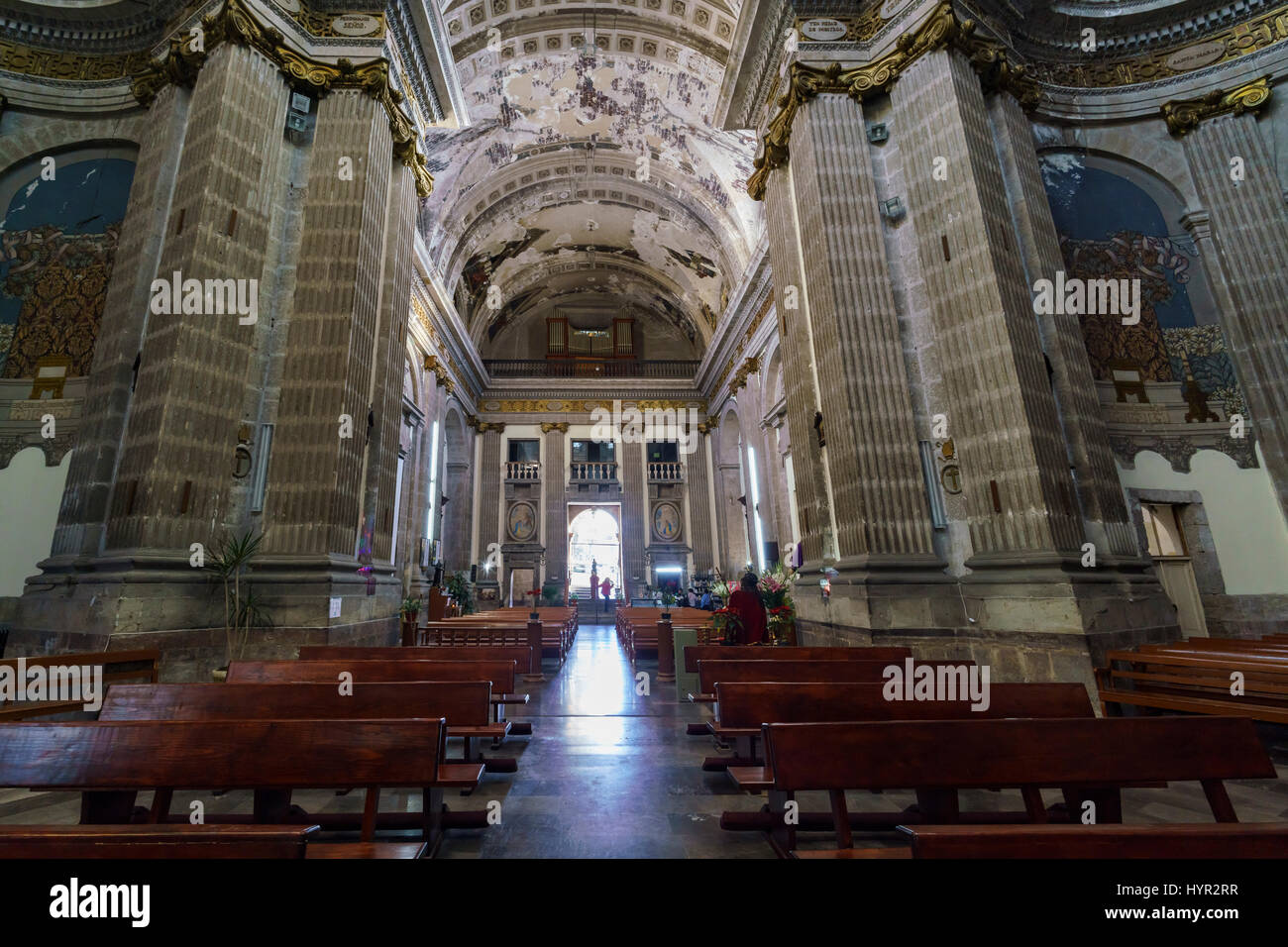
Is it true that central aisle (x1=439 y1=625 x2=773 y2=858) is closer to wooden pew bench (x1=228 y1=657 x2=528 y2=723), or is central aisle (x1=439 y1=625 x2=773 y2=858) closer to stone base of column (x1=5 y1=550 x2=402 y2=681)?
wooden pew bench (x1=228 y1=657 x2=528 y2=723)

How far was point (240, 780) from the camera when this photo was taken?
1797 mm

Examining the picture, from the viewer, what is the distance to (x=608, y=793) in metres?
2.96

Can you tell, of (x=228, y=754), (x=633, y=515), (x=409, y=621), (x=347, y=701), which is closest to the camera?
Result: (x=228, y=754)

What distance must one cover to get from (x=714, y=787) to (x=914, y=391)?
480 cm

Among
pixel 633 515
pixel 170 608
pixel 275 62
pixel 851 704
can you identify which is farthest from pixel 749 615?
pixel 633 515

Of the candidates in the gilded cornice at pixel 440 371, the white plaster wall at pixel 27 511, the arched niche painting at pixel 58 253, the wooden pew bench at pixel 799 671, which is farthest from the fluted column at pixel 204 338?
the gilded cornice at pixel 440 371

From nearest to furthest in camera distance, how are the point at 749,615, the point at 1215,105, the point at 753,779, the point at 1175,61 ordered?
the point at 753,779 < the point at 749,615 < the point at 1215,105 < the point at 1175,61

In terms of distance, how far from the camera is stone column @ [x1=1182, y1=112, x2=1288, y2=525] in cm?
650

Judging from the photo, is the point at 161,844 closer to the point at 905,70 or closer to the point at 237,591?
the point at 237,591

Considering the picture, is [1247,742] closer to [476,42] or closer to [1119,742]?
[1119,742]

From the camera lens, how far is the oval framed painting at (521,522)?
19.8 meters

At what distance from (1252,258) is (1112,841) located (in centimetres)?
935

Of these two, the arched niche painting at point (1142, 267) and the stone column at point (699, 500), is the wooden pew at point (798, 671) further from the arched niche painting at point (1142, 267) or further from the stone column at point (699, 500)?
the stone column at point (699, 500)

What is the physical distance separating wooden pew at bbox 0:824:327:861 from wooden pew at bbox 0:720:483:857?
345 mm
